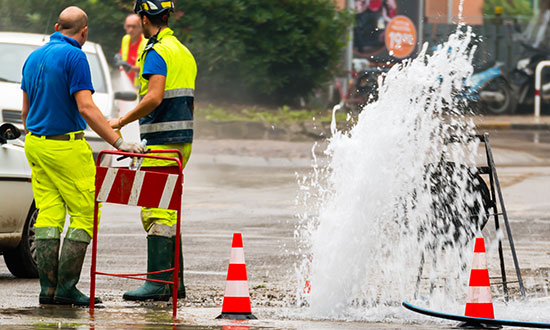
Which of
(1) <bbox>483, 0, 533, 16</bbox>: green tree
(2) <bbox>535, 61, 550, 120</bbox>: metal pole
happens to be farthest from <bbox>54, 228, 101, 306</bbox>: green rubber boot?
(1) <bbox>483, 0, 533, 16</bbox>: green tree

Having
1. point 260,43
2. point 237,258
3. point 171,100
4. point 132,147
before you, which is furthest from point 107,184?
point 260,43

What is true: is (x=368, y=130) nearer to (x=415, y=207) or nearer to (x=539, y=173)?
(x=415, y=207)

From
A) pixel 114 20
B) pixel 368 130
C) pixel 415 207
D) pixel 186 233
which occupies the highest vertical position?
pixel 114 20

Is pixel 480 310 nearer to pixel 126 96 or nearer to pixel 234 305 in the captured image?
pixel 234 305

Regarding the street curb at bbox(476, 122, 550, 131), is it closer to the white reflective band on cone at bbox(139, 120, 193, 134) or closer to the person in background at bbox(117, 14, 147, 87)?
the person in background at bbox(117, 14, 147, 87)

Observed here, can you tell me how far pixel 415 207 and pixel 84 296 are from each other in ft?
7.09

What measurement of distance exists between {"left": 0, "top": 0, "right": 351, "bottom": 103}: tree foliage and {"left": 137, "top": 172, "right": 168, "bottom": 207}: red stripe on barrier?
56.6 feet

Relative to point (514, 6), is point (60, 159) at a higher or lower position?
lower

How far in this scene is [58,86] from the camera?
732cm

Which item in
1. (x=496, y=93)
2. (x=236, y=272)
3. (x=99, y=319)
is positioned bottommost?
(x=99, y=319)

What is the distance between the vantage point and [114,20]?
79.6 ft

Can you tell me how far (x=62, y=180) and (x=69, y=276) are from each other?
597 mm

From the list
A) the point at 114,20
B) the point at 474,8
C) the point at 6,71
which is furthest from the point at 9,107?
the point at 474,8

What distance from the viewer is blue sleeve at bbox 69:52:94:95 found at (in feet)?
23.8
